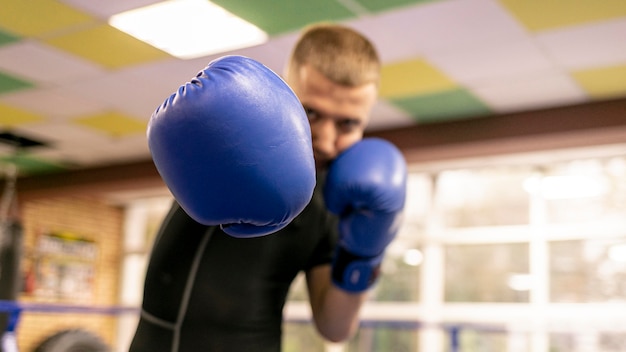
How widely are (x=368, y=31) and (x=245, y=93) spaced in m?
2.65

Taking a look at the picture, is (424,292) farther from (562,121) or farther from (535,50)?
(535,50)

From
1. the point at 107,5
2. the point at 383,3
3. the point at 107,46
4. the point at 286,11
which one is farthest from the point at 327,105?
the point at 107,46

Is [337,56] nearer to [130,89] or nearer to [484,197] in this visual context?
[130,89]

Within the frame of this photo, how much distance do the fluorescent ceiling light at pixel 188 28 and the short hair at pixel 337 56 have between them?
79.4 inches

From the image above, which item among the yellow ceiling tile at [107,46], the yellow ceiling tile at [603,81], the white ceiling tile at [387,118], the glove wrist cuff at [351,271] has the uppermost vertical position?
the white ceiling tile at [387,118]

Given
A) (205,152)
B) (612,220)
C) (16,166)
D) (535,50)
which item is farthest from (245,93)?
(16,166)

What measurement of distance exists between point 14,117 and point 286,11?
2683 millimetres

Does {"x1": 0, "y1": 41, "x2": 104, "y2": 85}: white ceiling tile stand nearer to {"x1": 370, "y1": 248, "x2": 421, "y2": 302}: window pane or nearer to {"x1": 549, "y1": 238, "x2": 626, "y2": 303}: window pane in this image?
{"x1": 370, "y1": 248, "x2": 421, "y2": 302}: window pane

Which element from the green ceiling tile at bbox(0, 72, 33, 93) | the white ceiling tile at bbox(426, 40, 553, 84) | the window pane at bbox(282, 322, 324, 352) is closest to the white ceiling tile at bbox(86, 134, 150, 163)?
the green ceiling tile at bbox(0, 72, 33, 93)

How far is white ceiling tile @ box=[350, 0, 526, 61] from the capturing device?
9.98 feet

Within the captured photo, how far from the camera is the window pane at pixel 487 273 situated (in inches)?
216

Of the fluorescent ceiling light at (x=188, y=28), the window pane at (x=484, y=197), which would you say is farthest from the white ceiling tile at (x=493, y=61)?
the window pane at (x=484, y=197)

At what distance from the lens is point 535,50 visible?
3.46 m

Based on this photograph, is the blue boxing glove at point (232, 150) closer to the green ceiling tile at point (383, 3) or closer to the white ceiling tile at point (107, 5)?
the green ceiling tile at point (383, 3)
